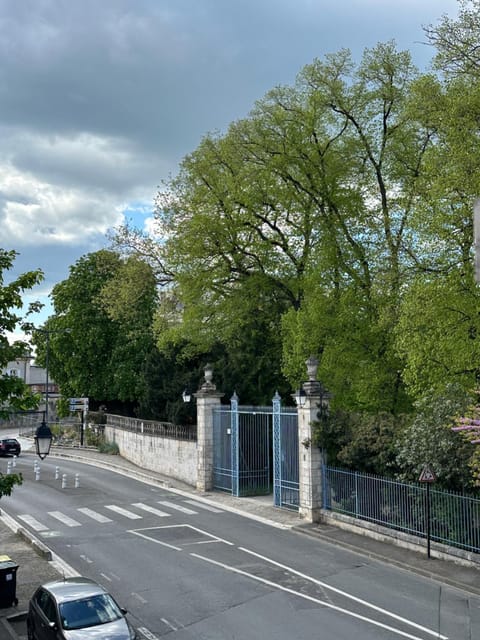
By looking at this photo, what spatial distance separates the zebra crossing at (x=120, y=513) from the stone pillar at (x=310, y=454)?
12.9ft

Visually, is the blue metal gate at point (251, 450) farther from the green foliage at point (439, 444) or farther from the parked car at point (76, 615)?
the parked car at point (76, 615)

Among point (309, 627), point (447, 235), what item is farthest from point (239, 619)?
point (447, 235)

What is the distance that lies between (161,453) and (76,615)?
2372 cm

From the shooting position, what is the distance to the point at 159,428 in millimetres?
35031

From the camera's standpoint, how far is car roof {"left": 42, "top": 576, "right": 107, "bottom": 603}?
36.4ft

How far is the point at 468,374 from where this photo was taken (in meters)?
20.1

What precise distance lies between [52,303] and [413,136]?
32.1m

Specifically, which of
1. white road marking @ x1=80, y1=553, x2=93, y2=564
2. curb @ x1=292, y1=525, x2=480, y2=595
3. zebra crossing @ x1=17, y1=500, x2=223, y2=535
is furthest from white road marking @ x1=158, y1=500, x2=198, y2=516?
white road marking @ x1=80, y1=553, x2=93, y2=564

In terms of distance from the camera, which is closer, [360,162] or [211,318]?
[360,162]

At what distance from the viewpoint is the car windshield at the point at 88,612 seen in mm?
10578

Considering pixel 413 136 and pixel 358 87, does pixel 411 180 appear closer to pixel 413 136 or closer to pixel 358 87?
pixel 413 136

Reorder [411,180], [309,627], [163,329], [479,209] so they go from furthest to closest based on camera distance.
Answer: [163,329] < [411,180] < [309,627] < [479,209]

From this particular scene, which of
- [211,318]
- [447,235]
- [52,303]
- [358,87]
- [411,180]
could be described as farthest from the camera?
[52,303]

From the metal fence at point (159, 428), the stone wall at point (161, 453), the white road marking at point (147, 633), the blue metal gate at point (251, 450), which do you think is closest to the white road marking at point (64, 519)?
the blue metal gate at point (251, 450)
